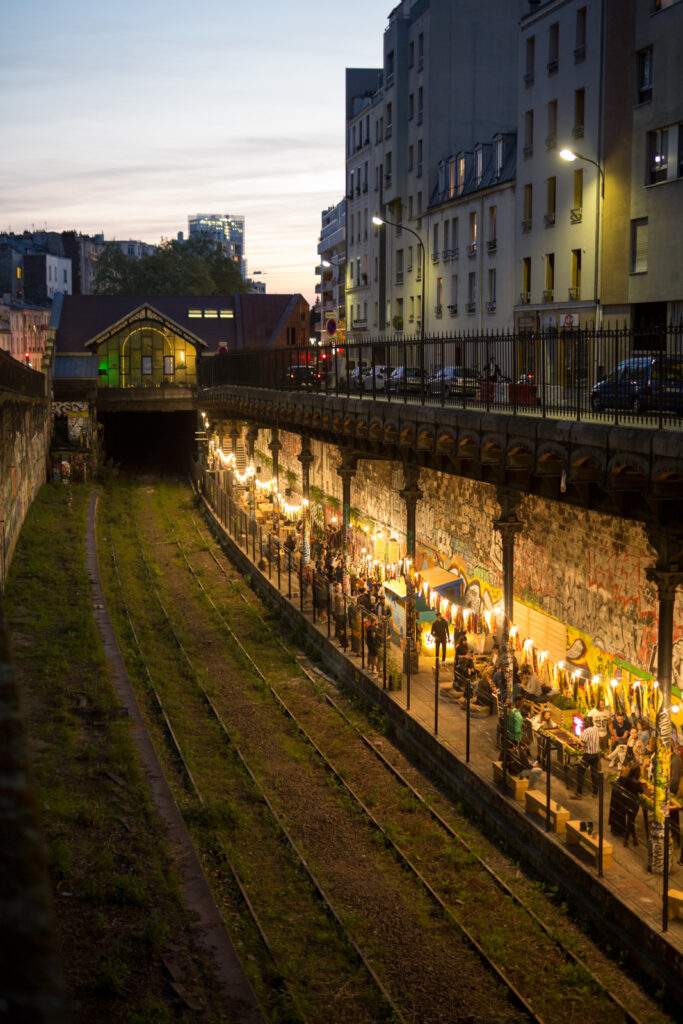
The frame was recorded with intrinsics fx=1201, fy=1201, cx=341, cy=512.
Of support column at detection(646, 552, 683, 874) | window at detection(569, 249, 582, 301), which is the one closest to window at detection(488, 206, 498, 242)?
window at detection(569, 249, 582, 301)

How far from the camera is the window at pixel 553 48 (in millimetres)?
46375

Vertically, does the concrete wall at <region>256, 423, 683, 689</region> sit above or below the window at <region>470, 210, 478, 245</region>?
below

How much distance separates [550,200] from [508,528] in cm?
2871

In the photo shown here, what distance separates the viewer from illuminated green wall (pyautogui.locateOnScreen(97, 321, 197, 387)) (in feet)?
287

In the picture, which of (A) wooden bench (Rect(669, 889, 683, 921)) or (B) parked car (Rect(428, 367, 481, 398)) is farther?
(B) parked car (Rect(428, 367, 481, 398))

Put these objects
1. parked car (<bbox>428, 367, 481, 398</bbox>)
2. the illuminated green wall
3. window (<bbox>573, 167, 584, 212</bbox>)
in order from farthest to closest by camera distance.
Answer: the illuminated green wall, window (<bbox>573, 167, 584, 212</bbox>), parked car (<bbox>428, 367, 481, 398</bbox>)

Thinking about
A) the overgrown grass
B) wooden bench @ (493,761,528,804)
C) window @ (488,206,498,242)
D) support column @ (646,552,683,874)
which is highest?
window @ (488,206,498,242)

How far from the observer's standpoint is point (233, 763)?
22.6 m

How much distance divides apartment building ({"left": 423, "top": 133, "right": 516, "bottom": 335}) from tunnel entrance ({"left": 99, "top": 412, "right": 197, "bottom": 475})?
27917 millimetres

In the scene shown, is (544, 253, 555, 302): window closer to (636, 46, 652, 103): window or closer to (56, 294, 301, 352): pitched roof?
(636, 46, 652, 103): window

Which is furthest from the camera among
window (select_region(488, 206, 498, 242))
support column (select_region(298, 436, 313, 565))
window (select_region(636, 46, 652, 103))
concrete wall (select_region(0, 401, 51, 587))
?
window (select_region(488, 206, 498, 242))

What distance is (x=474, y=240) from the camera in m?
56.4

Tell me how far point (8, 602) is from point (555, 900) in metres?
21.6

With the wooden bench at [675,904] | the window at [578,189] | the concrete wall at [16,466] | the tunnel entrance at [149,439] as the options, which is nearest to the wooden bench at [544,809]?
the wooden bench at [675,904]
